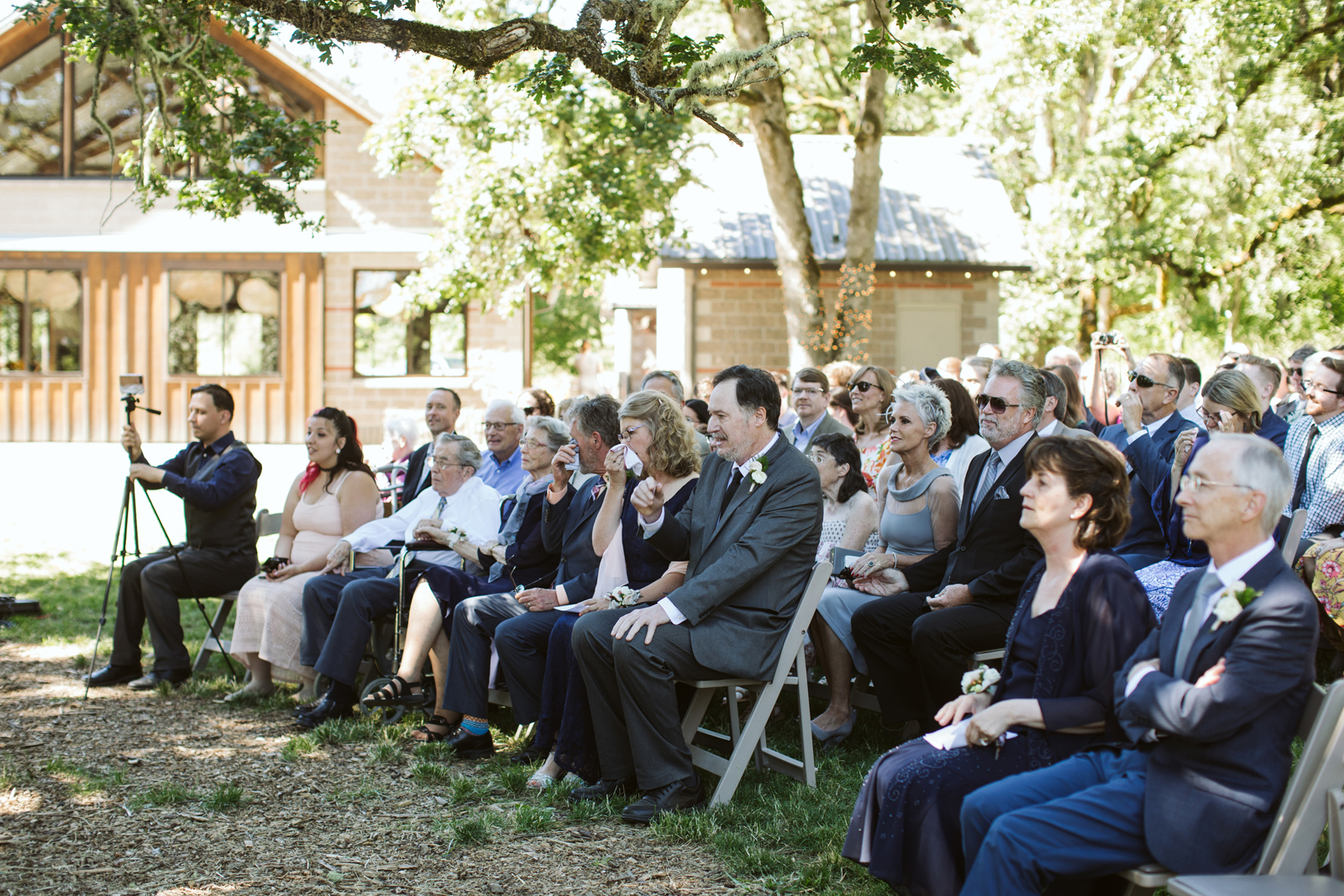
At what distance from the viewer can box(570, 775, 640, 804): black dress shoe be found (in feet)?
15.7

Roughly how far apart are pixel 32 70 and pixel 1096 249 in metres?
19.4

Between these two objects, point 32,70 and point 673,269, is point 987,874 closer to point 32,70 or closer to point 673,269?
point 673,269

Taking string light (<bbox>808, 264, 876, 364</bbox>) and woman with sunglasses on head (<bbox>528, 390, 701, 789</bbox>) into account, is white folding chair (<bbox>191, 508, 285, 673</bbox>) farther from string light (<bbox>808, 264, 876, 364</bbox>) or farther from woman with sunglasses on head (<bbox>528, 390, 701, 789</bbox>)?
string light (<bbox>808, 264, 876, 364</bbox>)

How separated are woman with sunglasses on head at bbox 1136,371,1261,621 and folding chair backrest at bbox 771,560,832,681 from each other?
1525 mm

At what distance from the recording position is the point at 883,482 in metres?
6.05

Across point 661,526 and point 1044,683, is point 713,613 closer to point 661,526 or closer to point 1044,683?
point 661,526

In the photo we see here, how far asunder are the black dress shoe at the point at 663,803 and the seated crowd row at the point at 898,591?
0.01 meters

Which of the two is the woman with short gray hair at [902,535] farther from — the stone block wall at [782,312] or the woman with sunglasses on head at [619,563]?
the stone block wall at [782,312]

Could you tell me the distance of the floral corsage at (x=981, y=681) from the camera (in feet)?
11.2

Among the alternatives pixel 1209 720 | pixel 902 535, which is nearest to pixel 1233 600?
pixel 1209 720

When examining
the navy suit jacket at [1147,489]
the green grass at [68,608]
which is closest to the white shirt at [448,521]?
the green grass at [68,608]

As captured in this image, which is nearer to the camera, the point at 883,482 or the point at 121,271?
the point at 883,482

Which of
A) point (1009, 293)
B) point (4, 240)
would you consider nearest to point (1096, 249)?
point (1009, 293)

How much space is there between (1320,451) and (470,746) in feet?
13.9
